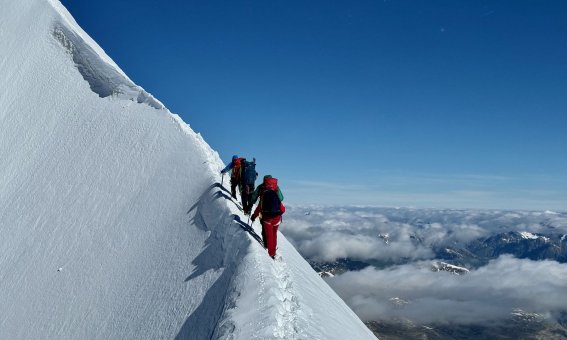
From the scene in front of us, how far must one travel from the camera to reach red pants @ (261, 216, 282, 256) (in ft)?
35.7

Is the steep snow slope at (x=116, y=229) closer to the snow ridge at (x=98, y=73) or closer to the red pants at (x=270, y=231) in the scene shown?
the snow ridge at (x=98, y=73)

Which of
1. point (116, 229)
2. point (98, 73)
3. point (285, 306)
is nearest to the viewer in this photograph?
point (285, 306)

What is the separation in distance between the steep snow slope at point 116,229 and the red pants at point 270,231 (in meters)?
0.34

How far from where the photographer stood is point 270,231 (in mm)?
11023

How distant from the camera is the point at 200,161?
1827cm

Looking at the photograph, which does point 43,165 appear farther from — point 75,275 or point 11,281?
point 75,275

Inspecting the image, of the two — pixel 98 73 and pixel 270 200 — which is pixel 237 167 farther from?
pixel 98 73

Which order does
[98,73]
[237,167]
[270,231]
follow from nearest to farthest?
[270,231] < [237,167] < [98,73]

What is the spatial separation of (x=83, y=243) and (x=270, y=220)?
8535mm

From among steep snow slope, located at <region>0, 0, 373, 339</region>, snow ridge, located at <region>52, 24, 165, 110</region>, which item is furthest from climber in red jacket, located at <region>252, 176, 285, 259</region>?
snow ridge, located at <region>52, 24, 165, 110</region>

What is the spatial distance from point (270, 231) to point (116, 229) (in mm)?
7530

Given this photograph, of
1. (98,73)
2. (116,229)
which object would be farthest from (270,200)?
(98,73)

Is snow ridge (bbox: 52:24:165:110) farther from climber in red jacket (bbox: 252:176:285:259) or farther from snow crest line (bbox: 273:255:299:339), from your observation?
snow crest line (bbox: 273:255:299:339)

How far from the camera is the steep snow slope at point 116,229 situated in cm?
966
